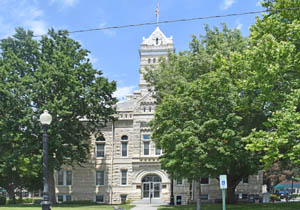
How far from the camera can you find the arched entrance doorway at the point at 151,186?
1572 inches

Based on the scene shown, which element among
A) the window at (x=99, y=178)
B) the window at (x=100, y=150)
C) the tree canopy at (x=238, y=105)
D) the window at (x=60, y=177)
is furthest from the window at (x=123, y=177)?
the tree canopy at (x=238, y=105)

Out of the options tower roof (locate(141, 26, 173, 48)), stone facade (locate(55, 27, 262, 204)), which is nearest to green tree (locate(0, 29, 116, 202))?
stone facade (locate(55, 27, 262, 204))

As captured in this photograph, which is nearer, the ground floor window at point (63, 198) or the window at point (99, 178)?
the window at point (99, 178)

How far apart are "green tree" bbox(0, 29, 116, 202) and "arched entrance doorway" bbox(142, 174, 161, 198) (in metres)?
8.33

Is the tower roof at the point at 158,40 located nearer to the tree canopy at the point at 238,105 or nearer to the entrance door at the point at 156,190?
the entrance door at the point at 156,190

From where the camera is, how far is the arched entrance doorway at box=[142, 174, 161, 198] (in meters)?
39.9

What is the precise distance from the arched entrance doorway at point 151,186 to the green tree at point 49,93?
8326mm

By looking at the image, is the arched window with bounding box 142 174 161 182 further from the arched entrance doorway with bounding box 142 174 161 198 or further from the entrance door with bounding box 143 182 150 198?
the entrance door with bounding box 143 182 150 198

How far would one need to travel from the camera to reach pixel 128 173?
4084 cm

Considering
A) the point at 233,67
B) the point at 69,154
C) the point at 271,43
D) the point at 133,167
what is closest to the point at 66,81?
the point at 69,154

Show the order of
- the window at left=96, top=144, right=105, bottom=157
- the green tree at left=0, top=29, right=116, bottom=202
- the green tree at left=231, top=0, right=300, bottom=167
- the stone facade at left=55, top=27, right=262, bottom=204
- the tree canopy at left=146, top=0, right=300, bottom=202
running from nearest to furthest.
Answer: the green tree at left=231, top=0, right=300, bottom=167
the tree canopy at left=146, top=0, right=300, bottom=202
the green tree at left=0, top=29, right=116, bottom=202
the stone facade at left=55, top=27, right=262, bottom=204
the window at left=96, top=144, right=105, bottom=157

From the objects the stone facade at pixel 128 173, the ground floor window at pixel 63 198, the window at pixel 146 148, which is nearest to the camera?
the stone facade at pixel 128 173

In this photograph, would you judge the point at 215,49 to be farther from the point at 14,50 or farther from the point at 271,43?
the point at 14,50

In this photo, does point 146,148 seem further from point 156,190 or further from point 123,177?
point 156,190
